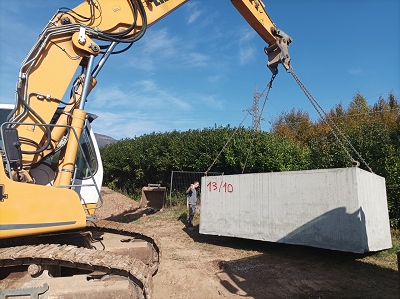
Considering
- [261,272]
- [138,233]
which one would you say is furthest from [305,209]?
[138,233]

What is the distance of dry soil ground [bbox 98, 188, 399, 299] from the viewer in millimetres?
5328

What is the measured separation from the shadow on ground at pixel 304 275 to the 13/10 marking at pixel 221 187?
1.55 meters

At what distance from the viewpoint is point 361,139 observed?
977 cm

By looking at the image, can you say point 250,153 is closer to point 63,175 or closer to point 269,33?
point 269,33

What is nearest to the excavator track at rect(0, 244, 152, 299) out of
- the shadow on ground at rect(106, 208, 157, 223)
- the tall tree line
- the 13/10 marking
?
the 13/10 marking

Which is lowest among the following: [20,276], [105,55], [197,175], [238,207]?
[20,276]

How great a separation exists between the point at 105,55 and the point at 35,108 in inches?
55.4

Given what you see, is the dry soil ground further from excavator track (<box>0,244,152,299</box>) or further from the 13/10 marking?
the 13/10 marking

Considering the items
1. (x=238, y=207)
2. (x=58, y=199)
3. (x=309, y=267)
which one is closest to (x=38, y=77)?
(x=58, y=199)

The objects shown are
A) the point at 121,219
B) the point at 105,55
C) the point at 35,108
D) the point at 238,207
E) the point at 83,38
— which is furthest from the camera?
the point at 121,219

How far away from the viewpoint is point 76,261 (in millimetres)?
4004

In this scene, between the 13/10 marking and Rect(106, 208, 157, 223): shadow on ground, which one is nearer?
the 13/10 marking

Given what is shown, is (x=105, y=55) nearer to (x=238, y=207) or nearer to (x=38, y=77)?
(x=38, y=77)

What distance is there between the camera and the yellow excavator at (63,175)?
4.07 meters
